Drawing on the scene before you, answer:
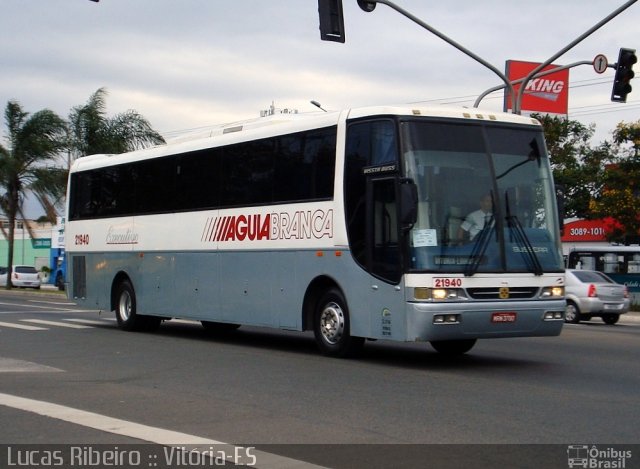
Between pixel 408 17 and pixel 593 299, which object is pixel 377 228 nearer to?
pixel 408 17

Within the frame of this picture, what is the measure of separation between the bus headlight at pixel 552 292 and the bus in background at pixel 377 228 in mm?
22

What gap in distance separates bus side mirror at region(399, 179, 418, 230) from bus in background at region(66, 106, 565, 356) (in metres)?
0.01

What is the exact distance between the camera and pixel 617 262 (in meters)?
37.7

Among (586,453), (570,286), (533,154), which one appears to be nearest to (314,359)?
(533,154)

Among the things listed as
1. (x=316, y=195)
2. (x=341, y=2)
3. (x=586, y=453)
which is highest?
(x=341, y=2)

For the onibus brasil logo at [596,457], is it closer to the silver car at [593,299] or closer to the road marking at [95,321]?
the road marking at [95,321]

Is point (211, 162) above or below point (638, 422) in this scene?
above

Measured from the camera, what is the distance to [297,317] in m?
14.7

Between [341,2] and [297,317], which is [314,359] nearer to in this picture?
[297,317]

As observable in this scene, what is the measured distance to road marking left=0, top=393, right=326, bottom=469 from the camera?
23.4 ft

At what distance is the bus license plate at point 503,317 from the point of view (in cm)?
1277

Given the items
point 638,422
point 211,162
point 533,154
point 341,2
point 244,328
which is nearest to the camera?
point 638,422

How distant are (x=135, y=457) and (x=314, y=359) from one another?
7040 mm

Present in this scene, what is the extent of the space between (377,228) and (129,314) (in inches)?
324
